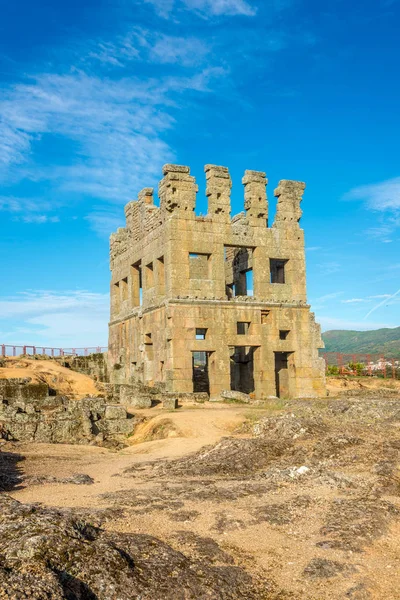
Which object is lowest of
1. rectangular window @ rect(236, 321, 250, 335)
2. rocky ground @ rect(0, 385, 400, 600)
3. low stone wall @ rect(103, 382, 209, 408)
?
rocky ground @ rect(0, 385, 400, 600)

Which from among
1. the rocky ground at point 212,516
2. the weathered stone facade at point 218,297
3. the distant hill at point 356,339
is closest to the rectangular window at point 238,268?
the weathered stone facade at point 218,297

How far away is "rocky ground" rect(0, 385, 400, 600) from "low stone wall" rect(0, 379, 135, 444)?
1.51 meters

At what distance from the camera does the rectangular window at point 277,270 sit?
2930cm

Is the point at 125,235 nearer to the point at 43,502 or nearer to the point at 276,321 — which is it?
the point at 276,321

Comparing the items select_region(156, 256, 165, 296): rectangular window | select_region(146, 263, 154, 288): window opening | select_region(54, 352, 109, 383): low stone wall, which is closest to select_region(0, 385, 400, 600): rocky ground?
select_region(156, 256, 165, 296): rectangular window

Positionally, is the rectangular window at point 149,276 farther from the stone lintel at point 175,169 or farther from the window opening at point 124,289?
the stone lintel at point 175,169

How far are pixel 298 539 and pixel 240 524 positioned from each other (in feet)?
2.67

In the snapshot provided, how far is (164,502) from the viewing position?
29.4 feet

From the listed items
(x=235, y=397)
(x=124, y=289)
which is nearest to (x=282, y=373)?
(x=235, y=397)

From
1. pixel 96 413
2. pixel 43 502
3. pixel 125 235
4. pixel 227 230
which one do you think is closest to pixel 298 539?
pixel 43 502

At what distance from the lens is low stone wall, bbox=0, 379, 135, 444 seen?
17.6 metres

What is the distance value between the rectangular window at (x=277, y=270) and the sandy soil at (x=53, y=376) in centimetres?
1039

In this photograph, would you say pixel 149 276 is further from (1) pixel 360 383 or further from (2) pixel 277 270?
(1) pixel 360 383

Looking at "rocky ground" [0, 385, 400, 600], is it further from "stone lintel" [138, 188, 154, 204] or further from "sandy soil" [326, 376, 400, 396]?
"sandy soil" [326, 376, 400, 396]
